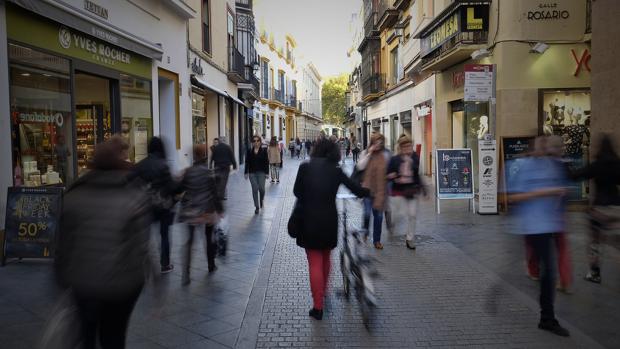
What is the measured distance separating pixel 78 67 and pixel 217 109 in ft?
43.8

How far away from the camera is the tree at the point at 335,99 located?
9600 centimetres

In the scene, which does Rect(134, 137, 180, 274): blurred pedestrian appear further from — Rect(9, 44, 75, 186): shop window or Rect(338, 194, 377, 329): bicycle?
Rect(9, 44, 75, 186): shop window

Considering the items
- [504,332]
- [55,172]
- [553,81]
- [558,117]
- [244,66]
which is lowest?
[504,332]

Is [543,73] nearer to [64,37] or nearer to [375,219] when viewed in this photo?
[375,219]

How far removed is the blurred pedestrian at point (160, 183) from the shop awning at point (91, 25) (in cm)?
290

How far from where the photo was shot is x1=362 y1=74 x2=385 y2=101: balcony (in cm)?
3278

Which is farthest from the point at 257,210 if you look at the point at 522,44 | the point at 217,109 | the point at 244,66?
the point at 244,66

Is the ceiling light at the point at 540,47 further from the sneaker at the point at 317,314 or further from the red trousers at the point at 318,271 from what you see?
the sneaker at the point at 317,314

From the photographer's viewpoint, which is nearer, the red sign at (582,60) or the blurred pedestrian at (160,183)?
the blurred pedestrian at (160,183)

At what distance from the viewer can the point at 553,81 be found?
1268 centimetres

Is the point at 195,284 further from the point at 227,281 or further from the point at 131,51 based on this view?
the point at 131,51

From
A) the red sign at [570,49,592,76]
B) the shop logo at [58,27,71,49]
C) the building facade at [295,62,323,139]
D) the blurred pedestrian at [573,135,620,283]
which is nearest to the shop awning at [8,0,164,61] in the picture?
the shop logo at [58,27,71,49]

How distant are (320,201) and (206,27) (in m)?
16.8

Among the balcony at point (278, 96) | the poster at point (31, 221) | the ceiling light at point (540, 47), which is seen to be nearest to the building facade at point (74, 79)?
the poster at point (31, 221)
